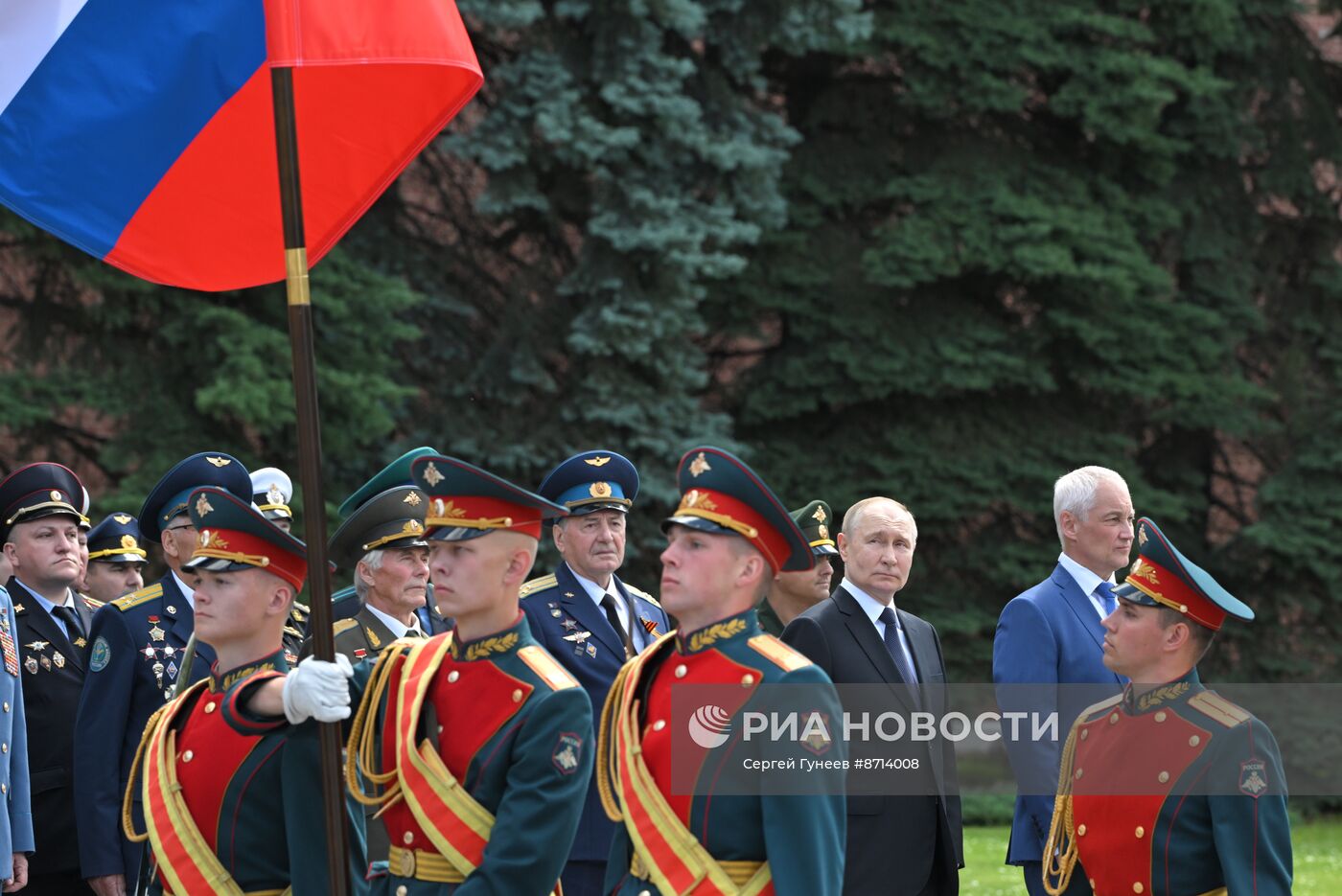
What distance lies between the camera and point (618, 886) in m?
4.54

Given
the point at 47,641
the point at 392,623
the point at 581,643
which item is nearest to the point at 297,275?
the point at 392,623

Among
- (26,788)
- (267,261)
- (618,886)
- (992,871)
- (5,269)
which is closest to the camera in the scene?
(618,886)

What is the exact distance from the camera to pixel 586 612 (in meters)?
7.32

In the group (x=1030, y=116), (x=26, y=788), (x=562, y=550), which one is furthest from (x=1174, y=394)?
(x=26, y=788)

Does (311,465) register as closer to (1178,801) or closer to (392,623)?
(392,623)

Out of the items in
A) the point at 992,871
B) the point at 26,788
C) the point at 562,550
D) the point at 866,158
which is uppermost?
the point at 866,158

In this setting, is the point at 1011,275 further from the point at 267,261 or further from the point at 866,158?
the point at 267,261

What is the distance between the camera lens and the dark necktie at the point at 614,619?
7.39 metres

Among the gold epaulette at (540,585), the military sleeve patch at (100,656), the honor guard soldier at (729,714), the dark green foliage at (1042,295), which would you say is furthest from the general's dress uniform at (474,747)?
the dark green foliage at (1042,295)

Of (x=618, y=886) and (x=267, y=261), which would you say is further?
(x=267, y=261)

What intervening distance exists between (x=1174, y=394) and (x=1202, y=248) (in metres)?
1.68

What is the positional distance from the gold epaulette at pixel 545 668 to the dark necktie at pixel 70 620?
3.58 metres

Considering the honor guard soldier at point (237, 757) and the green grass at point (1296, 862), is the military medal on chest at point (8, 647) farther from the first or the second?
the green grass at point (1296, 862)

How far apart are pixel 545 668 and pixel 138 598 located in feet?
9.44
